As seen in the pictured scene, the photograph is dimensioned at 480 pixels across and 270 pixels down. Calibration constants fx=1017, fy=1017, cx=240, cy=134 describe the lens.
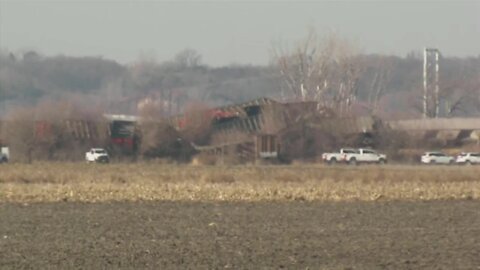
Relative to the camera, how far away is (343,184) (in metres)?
39.0

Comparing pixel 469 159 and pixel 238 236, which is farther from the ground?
pixel 469 159

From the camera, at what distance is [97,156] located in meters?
70.0

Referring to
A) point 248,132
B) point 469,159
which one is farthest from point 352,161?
point 248,132

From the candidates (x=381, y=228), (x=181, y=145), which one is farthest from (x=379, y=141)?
(x=381, y=228)

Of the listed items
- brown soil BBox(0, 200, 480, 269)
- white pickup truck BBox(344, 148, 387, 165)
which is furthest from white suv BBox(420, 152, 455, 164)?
brown soil BBox(0, 200, 480, 269)

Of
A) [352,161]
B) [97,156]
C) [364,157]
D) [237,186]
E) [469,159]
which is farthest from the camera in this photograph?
[364,157]

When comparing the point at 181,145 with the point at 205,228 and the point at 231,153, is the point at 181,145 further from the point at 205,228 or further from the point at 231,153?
the point at 205,228

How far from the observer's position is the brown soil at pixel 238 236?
15.0 metres

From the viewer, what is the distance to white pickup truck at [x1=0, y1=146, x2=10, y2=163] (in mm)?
→ 67588

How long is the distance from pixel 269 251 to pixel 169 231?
13.5 feet

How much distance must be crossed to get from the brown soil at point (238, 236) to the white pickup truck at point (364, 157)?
43.1m

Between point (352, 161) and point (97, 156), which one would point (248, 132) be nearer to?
point (352, 161)

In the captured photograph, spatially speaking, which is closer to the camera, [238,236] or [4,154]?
[238,236]

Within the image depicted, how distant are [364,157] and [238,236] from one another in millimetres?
54520
